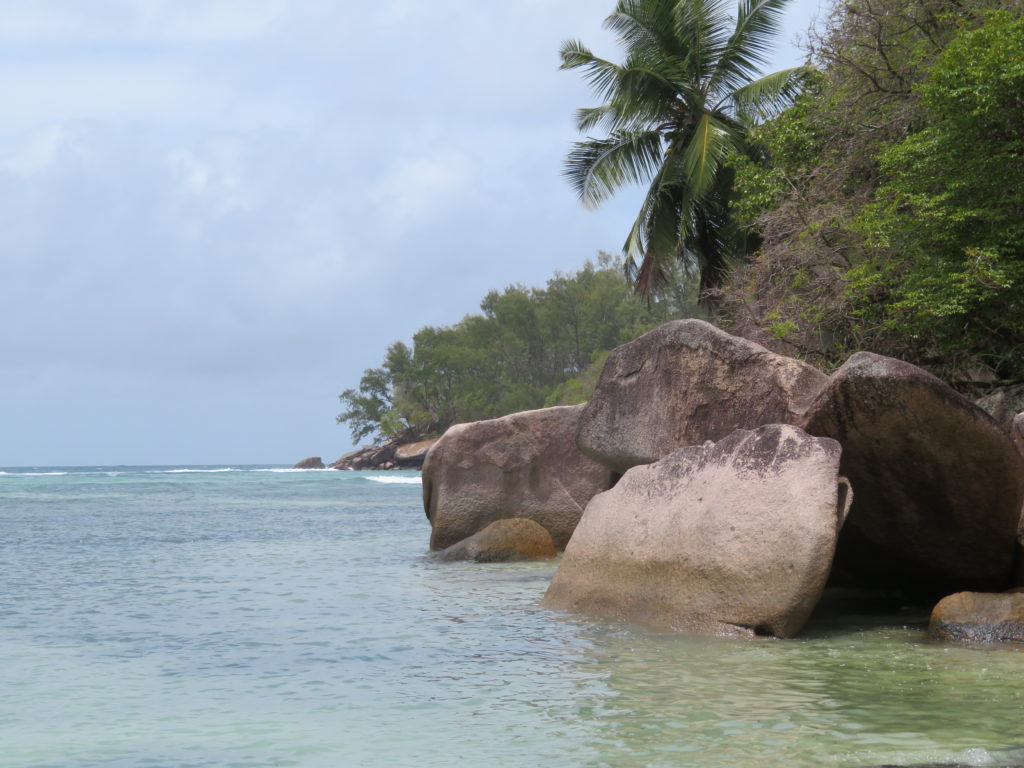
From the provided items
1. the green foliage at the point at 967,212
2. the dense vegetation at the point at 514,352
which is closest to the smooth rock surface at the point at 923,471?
the green foliage at the point at 967,212

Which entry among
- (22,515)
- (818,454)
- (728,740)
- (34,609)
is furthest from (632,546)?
(22,515)

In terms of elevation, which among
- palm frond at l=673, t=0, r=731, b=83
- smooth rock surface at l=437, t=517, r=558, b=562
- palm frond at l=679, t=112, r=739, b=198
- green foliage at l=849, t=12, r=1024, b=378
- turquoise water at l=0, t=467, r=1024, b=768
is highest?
palm frond at l=673, t=0, r=731, b=83

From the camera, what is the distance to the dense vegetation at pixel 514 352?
68750 millimetres

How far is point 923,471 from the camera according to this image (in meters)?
8.18

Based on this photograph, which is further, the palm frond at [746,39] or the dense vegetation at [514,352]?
the dense vegetation at [514,352]

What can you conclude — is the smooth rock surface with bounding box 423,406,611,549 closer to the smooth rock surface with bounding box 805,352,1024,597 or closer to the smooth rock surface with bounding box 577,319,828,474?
the smooth rock surface with bounding box 577,319,828,474

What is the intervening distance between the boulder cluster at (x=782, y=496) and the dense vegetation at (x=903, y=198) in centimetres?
322

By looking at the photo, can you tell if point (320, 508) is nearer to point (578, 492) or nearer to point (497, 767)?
point (578, 492)

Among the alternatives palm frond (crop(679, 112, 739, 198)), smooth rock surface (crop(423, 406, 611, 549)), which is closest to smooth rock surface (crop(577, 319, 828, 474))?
smooth rock surface (crop(423, 406, 611, 549))

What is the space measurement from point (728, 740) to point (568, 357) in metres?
67.3

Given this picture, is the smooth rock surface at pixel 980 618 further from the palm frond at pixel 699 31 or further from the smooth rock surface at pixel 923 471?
the palm frond at pixel 699 31

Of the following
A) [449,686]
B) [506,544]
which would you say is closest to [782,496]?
[449,686]

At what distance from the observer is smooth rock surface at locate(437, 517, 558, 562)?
545 inches

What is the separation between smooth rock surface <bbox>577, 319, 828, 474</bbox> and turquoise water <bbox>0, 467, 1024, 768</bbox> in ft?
6.10
